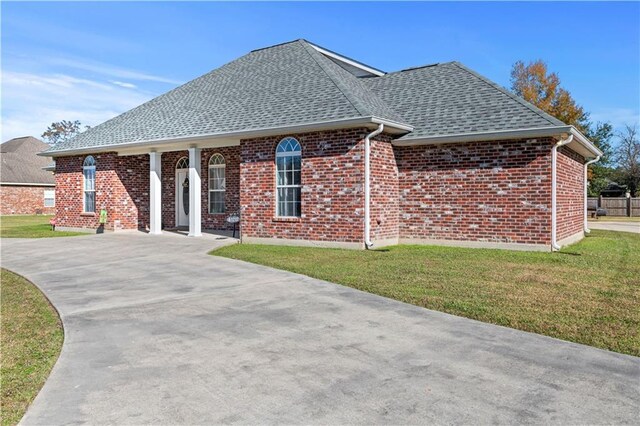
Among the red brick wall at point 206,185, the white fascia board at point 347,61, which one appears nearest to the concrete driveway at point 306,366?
the red brick wall at point 206,185

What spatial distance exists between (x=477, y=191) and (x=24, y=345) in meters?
10.7

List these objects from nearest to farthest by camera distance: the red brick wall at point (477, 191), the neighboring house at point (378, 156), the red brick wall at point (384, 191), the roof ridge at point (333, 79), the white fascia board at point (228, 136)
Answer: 1. the red brick wall at point (477, 191)
2. the neighboring house at point (378, 156)
3. the white fascia board at point (228, 136)
4. the roof ridge at point (333, 79)
5. the red brick wall at point (384, 191)

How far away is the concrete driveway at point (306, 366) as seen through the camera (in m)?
3.67

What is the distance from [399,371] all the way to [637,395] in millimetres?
1868

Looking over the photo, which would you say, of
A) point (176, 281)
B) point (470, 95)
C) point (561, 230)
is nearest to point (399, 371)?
point (176, 281)

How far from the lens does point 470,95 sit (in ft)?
47.8

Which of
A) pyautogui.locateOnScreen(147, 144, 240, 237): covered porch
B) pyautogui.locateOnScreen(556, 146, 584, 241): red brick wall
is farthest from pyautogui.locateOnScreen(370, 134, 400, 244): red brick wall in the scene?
pyautogui.locateOnScreen(147, 144, 240, 237): covered porch

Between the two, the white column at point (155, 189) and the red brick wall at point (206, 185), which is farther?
the red brick wall at point (206, 185)

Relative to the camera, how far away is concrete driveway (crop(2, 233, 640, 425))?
12.0 feet

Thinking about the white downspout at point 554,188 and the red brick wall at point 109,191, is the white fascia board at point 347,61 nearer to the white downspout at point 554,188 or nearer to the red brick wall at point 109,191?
the red brick wall at point 109,191

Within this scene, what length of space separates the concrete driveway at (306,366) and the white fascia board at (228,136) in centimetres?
581

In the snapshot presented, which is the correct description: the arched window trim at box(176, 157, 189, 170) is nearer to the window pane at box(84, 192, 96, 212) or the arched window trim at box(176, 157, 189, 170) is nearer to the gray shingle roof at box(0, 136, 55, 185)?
the window pane at box(84, 192, 96, 212)

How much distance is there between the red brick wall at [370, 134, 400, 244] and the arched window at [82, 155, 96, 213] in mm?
12024

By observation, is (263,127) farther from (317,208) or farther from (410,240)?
(410,240)
